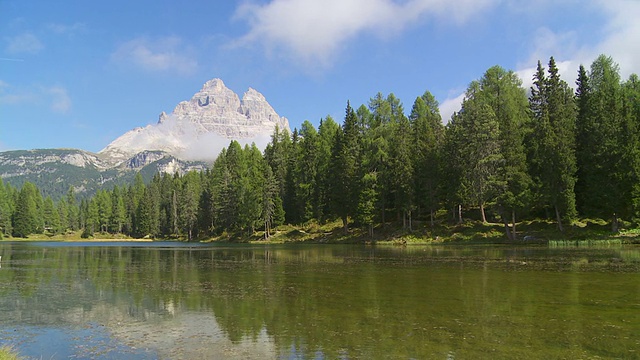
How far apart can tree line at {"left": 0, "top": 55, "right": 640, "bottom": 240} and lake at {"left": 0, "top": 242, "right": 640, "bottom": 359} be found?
33.6 m

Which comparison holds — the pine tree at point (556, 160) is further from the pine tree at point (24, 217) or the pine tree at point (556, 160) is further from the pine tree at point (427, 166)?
the pine tree at point (24, 217)

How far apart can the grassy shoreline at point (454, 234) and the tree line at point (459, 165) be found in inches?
60.1

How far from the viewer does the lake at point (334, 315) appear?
13648 millimetres

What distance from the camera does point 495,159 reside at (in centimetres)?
6750

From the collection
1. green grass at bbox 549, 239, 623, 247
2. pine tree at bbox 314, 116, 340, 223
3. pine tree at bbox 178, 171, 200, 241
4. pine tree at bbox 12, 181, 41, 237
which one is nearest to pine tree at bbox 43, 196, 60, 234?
pine tree at bbox 12, 181, 41, 237

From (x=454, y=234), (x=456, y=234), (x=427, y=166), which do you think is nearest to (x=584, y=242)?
(x=456, y=234)

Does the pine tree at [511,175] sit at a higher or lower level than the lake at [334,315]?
higher

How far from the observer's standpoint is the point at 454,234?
235ft

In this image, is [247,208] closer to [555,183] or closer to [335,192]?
[335,192]

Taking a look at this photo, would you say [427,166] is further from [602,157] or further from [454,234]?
[602,157]

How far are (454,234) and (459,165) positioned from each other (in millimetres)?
11047

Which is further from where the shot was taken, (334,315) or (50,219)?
(50,219)

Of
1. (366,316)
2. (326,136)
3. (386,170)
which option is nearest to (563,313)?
(366,316)

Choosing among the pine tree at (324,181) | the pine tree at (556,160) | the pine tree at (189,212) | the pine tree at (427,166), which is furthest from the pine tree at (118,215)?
the pine tree at (556,160)
